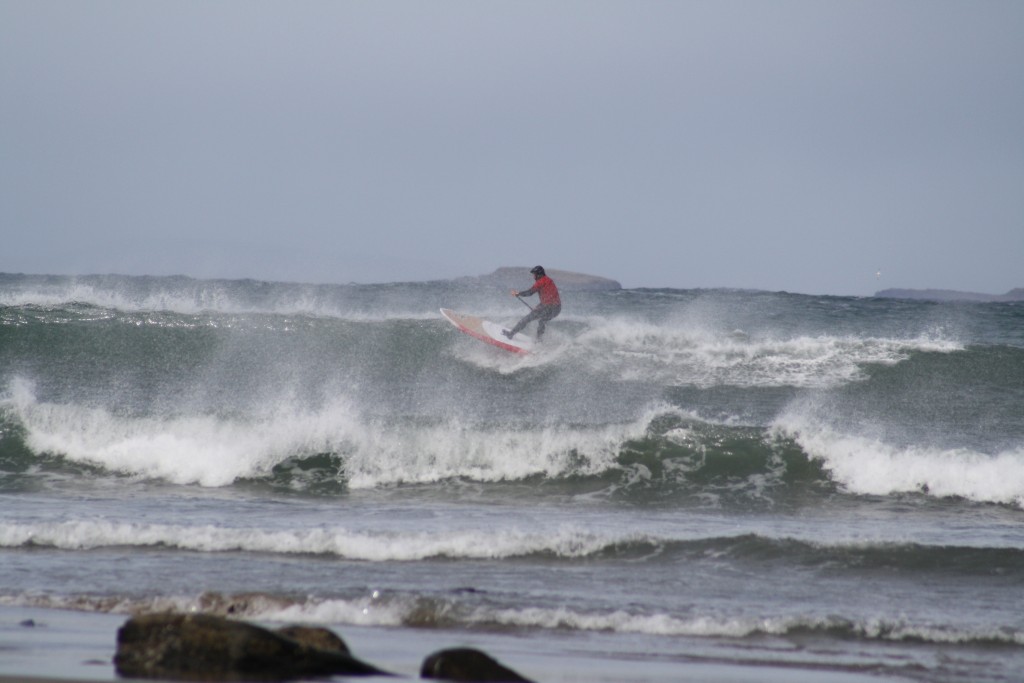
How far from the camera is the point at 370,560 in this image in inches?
343

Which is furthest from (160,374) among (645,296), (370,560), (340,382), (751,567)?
(645,296)

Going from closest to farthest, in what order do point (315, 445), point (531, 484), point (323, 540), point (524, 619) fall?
point (524, 619) → point (323, 540) → point (531, 484) → point (315, 445)

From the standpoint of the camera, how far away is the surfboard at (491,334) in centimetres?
2005

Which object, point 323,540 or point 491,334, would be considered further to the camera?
point 491,334

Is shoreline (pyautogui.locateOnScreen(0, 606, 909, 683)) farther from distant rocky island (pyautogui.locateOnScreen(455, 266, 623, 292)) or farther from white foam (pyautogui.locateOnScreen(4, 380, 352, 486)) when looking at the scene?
distant rocky island (pyautogui.locateOnScreen(455, 266, 623, 292))

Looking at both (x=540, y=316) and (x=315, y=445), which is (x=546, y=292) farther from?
(x=315, y=445)

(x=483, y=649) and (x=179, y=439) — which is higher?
(x=483, y=649)

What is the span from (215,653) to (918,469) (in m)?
10.7

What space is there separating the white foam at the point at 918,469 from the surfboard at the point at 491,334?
22.2 feet

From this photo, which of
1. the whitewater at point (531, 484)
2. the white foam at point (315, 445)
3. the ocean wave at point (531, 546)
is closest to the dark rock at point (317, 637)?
the whitewater at point (531, 484)

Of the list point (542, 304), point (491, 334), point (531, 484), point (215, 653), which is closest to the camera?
point (215, 653)

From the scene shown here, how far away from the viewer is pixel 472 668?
4.71 m

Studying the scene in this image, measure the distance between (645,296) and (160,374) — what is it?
16.9 m

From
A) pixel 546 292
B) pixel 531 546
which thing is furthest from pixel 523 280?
pixel 531 546
